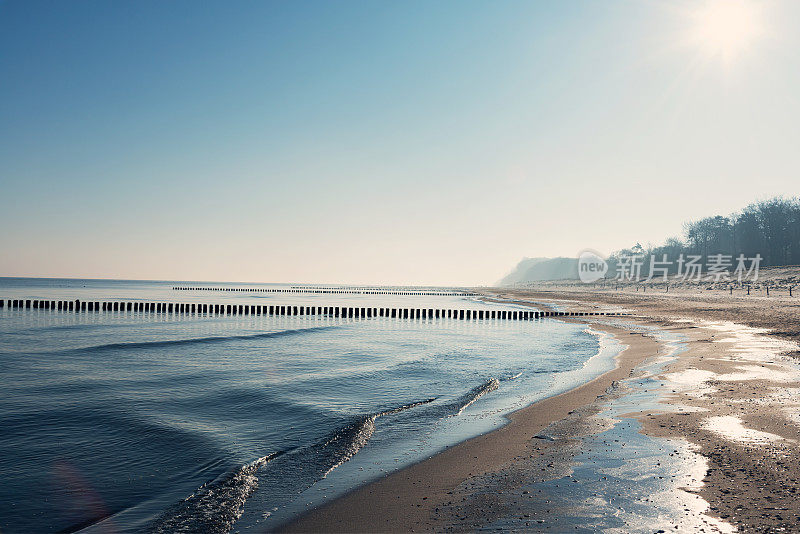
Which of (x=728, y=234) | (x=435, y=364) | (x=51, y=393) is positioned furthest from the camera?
(x=728, y=234)

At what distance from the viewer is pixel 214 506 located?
532 centimetres

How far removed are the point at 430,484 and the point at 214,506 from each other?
259 centimetres

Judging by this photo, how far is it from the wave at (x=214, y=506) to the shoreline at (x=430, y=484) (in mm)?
804

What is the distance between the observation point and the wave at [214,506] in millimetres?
4812

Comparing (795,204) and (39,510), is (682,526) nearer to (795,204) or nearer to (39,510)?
(39,510)

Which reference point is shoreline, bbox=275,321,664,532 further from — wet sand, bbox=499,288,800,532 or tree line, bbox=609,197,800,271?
tree line, bbox=609,197,800,271

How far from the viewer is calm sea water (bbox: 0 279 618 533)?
5512 mm

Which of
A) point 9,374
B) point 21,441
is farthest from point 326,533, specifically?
point 9,374

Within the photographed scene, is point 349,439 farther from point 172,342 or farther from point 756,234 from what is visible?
point 756,234

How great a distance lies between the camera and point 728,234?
108375 mm

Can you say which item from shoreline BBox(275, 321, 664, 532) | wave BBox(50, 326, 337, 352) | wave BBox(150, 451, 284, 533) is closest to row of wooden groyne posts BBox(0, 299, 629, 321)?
wave BBox(50, 326, 337, 352)

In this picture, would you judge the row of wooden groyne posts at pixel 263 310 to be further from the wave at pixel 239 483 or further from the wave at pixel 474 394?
the wave at pixel 239 483

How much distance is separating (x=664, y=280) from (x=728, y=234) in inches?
1121

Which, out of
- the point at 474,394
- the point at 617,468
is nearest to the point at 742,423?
the point at 617,468
